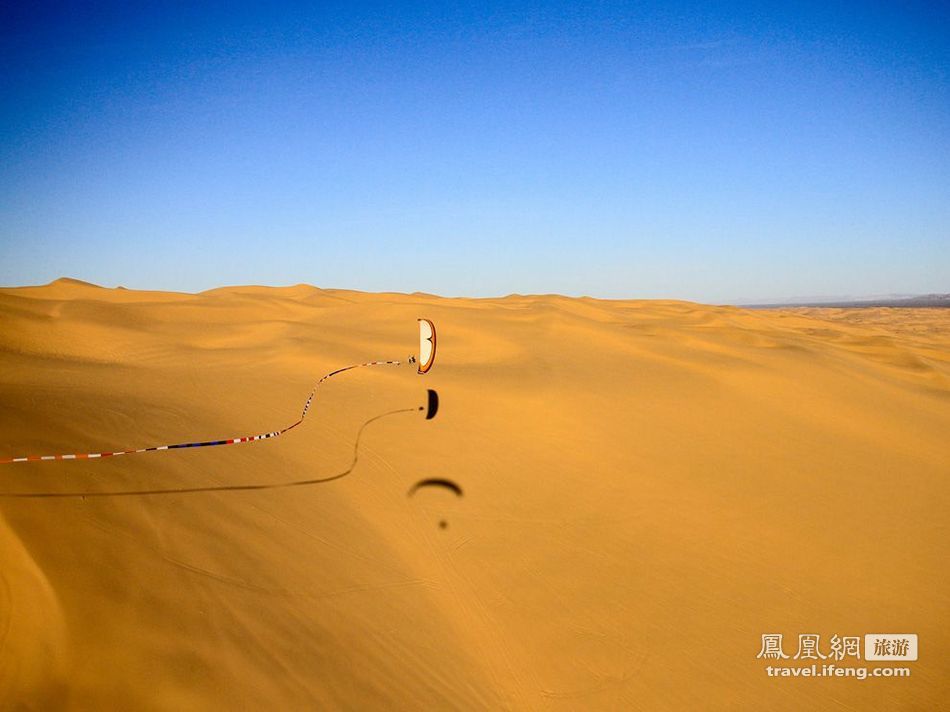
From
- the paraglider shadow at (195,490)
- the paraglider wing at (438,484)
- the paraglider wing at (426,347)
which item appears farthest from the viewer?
the paraglider wing at (426,347)

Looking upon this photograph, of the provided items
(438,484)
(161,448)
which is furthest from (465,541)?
(161,448)

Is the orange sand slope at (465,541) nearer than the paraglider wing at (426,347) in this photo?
Yes

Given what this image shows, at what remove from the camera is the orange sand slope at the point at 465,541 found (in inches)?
138

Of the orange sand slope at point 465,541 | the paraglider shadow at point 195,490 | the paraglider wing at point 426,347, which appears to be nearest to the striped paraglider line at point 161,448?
the orange sand slope at point 465,541

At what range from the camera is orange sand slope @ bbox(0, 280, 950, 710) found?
352 centimetres

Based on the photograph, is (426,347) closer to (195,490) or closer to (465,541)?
(465,541)

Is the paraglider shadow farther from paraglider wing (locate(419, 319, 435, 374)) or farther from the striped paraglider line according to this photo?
paraglider wing (locate(419, 319, 435, 374))

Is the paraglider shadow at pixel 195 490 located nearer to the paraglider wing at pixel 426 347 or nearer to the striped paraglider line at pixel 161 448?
the striped paraglider line at pixel 161 448

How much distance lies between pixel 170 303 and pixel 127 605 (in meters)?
16.4

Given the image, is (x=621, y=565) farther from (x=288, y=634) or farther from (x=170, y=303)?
(x=170, y=303)

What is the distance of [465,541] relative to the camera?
17.7 feet

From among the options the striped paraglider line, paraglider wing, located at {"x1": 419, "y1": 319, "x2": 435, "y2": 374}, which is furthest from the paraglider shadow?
paraglider wing, located at {"x1": 419, "y1": 319, "x2": 435, "y2": 374}

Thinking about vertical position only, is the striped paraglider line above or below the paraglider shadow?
above

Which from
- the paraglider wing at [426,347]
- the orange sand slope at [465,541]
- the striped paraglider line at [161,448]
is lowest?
the orange sand slope at [465,541]
